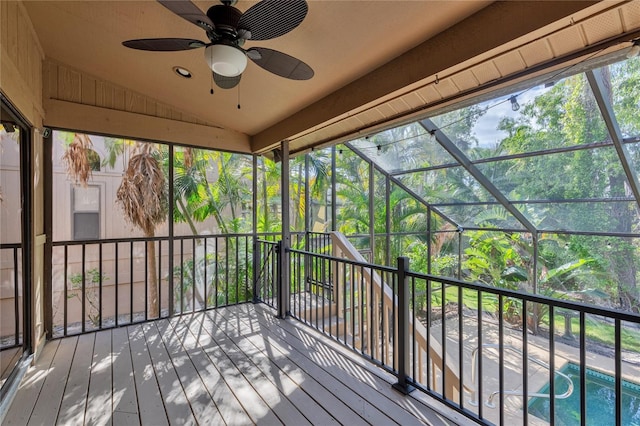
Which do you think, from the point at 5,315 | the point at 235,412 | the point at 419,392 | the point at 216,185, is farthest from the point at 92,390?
the point at 216,185

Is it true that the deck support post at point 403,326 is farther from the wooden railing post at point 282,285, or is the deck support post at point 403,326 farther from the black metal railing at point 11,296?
the black metal railing at point 11,296

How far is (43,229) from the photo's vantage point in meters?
3.00

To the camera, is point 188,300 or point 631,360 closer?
point 631,360

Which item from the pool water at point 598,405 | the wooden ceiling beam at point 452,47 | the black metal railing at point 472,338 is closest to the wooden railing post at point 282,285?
the black metal railing at point 472,338

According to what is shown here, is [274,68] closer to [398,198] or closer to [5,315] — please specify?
[5,315]

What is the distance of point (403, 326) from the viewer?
7.29 ft

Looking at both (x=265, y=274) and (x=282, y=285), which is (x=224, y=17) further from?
(x=265, y=274)

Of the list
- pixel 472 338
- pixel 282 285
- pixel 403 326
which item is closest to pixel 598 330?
pixel 472 338

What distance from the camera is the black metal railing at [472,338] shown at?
1629 millimetres

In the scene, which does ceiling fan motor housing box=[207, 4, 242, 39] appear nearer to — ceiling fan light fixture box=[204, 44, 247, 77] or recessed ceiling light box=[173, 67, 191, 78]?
ceiling fan light fixture box=[204, 44, 247, 77]

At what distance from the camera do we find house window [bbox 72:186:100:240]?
3.54 metres

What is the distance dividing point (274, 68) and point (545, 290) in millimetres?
6445

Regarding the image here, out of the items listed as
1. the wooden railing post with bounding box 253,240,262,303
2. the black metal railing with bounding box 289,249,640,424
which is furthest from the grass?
the wooden railing post with bounding box 253,240,262,303

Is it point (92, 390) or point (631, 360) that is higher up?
point (92, 390)
